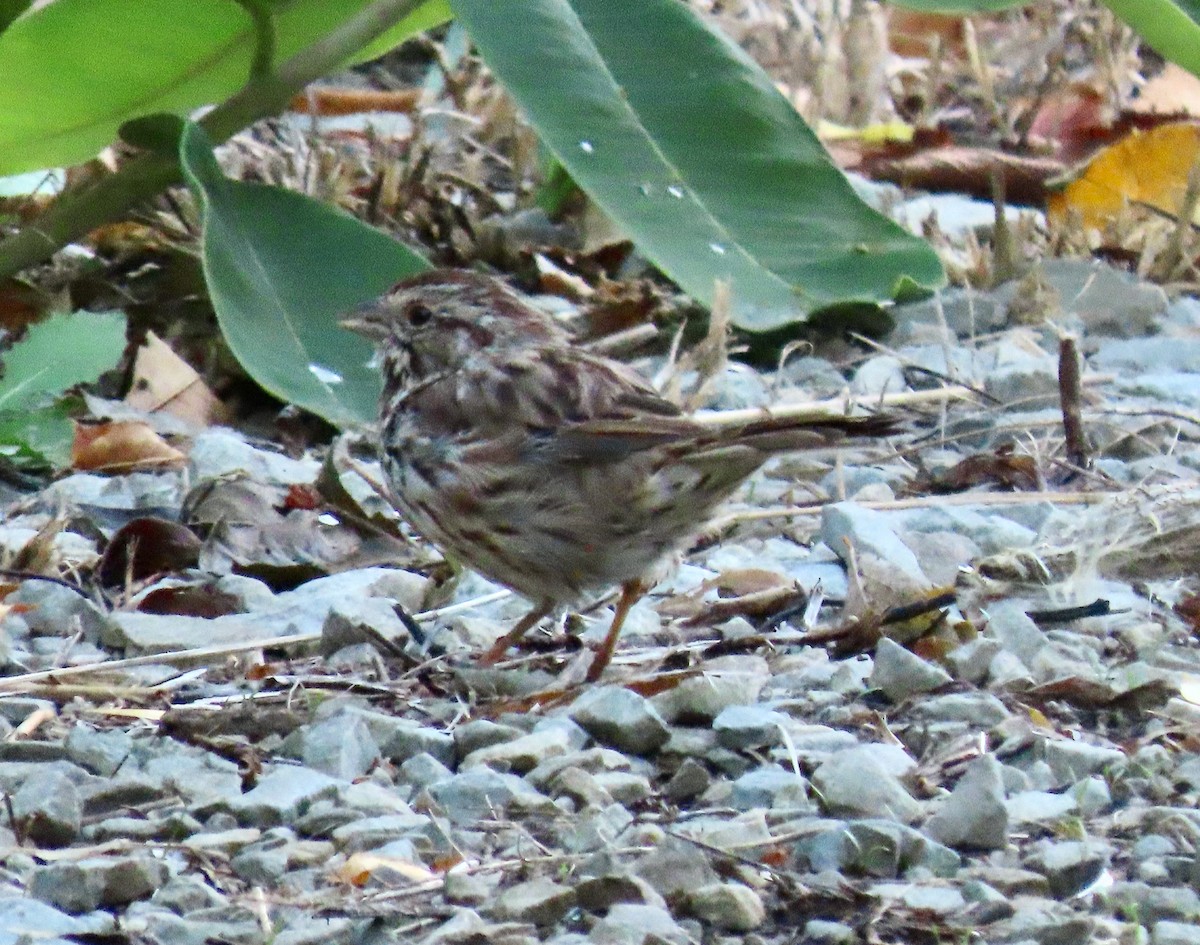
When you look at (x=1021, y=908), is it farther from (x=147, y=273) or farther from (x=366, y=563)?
(x=147, y=273)

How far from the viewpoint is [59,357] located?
16.6 feet

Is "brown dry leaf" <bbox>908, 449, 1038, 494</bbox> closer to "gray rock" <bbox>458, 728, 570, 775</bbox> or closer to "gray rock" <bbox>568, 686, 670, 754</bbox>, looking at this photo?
"gray rock" <bbox>568, 686, 670, 754</bbox>

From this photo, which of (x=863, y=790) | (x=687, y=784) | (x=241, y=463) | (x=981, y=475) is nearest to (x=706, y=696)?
(x=687, y=784)

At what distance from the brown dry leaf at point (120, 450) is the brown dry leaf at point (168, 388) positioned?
33 centimetres

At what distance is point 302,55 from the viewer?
5410 millimetres

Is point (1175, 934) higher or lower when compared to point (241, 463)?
higher

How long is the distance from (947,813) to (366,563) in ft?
6.53

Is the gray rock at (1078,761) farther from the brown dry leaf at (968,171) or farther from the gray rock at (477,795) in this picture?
the brown dry leaf at (968,171)

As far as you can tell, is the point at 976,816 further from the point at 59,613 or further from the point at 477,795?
the point at 59,613

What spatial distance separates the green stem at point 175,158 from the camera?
5.41m

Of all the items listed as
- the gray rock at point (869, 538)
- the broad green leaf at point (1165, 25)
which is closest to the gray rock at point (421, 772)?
the gray rock at point (869, 538)

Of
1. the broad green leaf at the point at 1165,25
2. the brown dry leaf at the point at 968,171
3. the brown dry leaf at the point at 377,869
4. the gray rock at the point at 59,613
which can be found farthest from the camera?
the brown dry leaf at the point at 968,171

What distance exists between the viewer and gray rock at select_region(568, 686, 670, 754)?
353 cm

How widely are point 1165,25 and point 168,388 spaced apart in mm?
2633
